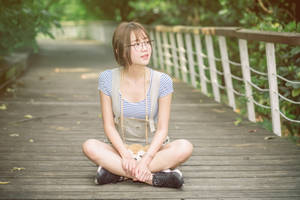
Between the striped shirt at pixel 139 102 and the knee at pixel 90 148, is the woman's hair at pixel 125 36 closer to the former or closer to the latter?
the striped shirt at pixel 139 102

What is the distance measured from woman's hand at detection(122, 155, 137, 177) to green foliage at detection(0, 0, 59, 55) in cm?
569

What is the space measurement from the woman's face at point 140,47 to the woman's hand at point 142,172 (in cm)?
76

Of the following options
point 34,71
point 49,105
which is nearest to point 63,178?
point 49,105

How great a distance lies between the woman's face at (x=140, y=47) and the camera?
12.0 ft

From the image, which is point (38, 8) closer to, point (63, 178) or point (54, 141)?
point (54, 141)

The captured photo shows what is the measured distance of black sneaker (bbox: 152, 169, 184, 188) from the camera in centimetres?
363

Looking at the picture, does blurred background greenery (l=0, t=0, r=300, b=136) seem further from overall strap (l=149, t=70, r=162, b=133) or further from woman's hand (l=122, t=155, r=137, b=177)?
woman's hand (l=122, t=155, r=137, b=177)

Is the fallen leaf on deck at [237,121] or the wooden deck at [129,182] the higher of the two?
the wooden deck at [129,182]

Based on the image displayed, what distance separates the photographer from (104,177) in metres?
3.69

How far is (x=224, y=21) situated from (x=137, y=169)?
876cm

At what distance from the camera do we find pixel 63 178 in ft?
12.6

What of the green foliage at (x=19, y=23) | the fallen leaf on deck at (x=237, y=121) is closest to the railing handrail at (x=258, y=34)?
the fallen leaf on deck at (x=237, y=121)

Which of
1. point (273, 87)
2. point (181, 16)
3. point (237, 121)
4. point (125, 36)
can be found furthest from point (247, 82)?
point (181, 16)

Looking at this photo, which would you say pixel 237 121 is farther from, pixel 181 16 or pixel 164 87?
pixel 181 16
